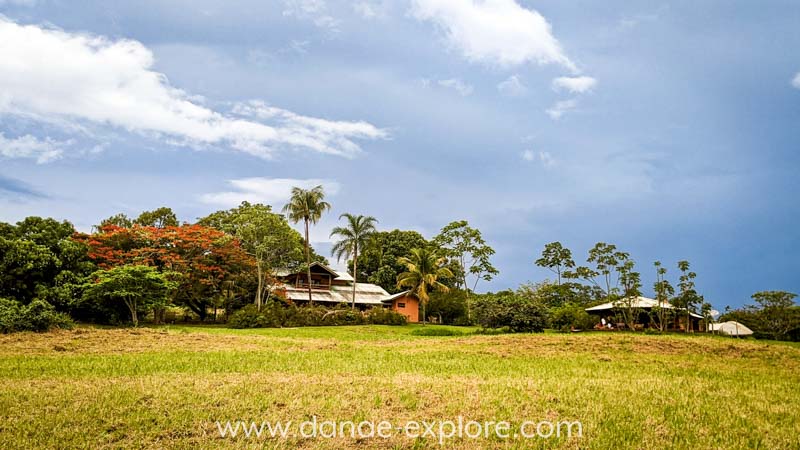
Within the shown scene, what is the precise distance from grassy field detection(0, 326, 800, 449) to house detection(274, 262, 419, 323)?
109 feet

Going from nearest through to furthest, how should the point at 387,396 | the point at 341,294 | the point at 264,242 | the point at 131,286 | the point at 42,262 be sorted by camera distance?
the point at 387,396, the point at 42,262, the point at 131,286, the point at 264,242, the point at 341,294

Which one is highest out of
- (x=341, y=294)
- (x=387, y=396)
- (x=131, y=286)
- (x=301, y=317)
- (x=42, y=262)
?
(x=42, y=262)

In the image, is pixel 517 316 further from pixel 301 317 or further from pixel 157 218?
pixel 157 218

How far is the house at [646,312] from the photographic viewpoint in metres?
36.0

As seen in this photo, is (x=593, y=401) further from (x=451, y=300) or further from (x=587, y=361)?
(x=451, y=300)

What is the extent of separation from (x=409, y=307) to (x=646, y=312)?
21.4m

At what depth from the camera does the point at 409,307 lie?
49719 millimetres

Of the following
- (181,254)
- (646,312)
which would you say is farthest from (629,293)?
(181,254)

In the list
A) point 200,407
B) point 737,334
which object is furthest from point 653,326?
point 200,407

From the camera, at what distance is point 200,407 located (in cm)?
629

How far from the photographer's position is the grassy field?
5.48m

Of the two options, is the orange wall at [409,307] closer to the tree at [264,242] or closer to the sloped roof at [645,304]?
the tree at [264,242]

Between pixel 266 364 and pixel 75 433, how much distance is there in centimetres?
574

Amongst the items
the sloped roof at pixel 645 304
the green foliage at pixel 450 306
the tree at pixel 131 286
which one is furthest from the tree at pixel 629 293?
the tree at pixel 131 286
